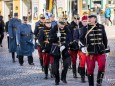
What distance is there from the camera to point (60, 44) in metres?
12.5

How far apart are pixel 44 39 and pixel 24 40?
3.44 meters

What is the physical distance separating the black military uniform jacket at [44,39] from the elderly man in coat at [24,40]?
3.08 m

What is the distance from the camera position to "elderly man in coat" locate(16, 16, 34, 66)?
659 inches

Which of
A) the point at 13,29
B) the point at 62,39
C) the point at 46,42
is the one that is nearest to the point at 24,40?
the point at 13,29

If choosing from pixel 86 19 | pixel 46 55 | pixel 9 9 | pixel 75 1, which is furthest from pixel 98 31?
pixel 9 9

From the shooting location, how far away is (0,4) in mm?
51938

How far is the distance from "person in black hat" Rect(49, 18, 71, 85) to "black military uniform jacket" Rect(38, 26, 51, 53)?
2.96ft

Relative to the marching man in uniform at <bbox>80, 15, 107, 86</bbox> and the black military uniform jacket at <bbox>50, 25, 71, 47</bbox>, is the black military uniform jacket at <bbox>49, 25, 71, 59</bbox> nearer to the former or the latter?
the black military uniform jacket at <bbox>50, 25, 71, 47</bbox>

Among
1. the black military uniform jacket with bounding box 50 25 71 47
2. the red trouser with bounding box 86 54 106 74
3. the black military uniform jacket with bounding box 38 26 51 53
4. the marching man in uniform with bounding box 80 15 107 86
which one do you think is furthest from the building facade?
the red trouser with bounding box 86 54 106 74

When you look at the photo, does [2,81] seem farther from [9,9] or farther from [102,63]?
[9,9]

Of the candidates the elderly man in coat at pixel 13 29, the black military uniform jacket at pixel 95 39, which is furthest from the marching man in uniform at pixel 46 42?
the elderly man in coat at pixel 13 29

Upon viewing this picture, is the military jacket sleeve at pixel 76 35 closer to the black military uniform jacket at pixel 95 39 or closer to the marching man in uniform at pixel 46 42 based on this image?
the marching man in uniform at pixel 46 42

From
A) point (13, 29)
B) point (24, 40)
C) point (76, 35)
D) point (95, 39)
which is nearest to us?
point (95, 39)

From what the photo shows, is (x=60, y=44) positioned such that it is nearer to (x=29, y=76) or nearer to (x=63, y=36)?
(x=63, y=36)
